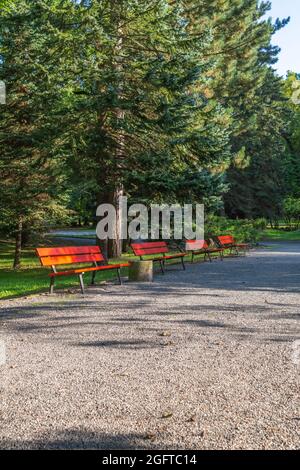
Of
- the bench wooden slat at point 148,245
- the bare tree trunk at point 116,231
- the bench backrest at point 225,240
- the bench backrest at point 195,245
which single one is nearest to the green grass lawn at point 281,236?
the bench backrest at point 225,240

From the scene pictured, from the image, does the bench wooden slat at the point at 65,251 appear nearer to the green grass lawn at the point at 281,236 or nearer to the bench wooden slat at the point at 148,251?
the bench wooden slat at the point at 148,251

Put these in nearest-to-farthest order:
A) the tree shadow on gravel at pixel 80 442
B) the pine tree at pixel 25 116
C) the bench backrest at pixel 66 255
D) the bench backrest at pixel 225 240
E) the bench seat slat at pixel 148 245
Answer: the tree shadow on gravel at pixel 80 442 < the bench backrest at pixel 66 255 < the bench seat slat at pixel 148 245 < the pine tree at pixel 25 116 < the bench backrest at pixel 225 240

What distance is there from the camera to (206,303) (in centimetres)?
962

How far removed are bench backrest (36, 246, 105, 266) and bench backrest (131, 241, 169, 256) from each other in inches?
70.6

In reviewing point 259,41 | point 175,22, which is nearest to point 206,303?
point 175,22

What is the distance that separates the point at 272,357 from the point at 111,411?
2.38 meters

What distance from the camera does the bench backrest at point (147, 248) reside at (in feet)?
A: 48.4

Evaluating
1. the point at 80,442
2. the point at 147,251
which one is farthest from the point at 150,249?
the point at 80,442

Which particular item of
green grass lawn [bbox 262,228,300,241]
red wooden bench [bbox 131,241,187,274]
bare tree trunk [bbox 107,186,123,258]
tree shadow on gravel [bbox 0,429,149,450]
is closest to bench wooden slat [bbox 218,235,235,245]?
bare tree trunk [bbox 107,186,123,258]

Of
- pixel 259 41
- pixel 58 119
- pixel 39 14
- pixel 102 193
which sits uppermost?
pixel 259 41

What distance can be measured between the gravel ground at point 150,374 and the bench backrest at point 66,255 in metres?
1.42

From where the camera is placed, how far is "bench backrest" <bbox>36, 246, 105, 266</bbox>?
36.8 feet

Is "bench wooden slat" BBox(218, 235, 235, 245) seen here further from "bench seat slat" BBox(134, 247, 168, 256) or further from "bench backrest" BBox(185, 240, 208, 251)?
"bench seat slat" BBox(134, 247, 168, 256)
